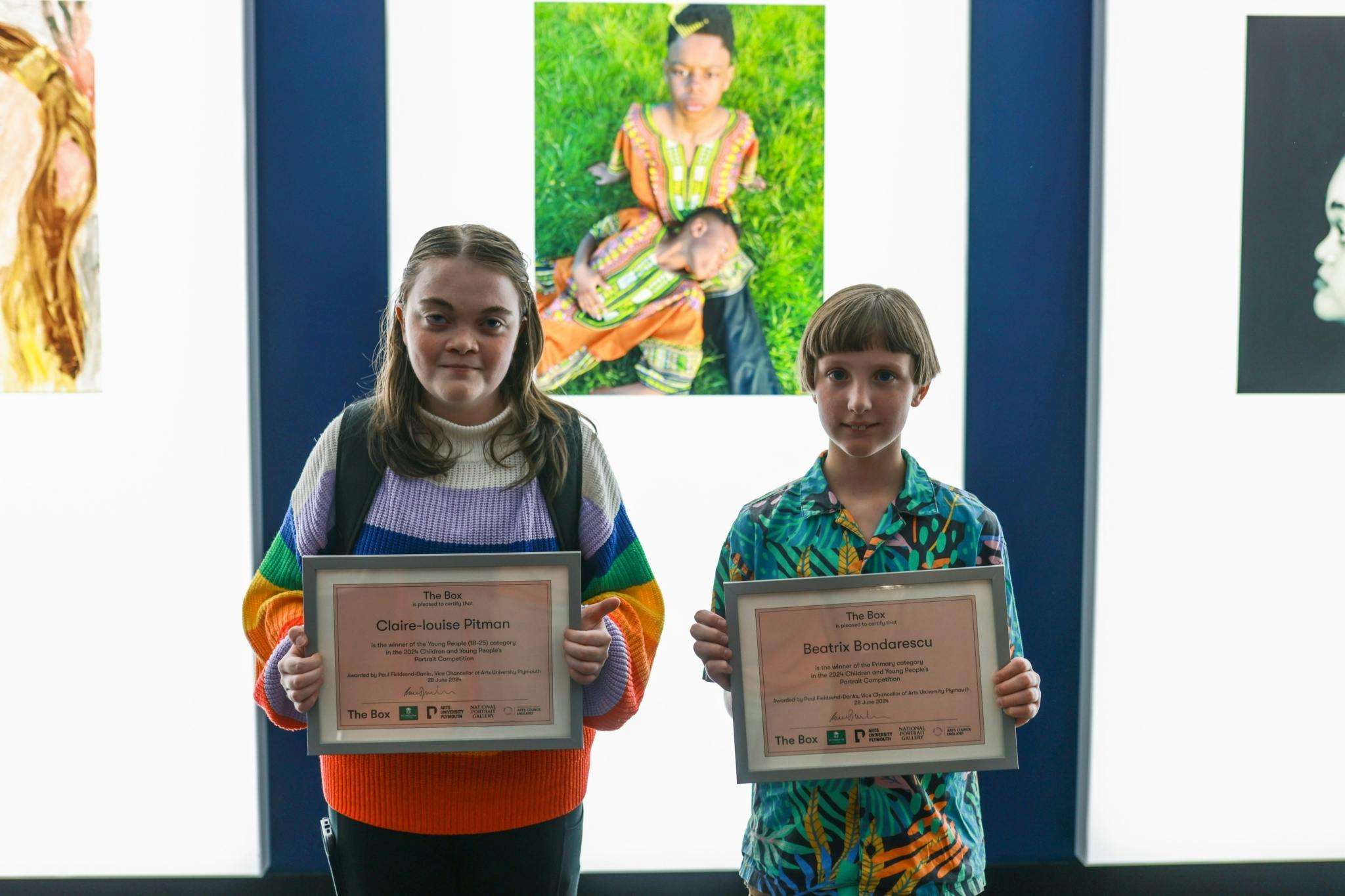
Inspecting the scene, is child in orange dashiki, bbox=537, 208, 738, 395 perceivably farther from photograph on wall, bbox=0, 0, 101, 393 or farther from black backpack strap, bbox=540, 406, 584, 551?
photograph on wall, bbox=0, 0, 101, 393

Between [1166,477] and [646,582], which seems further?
[1166,477]

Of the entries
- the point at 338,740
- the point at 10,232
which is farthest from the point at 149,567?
the point at 338,740

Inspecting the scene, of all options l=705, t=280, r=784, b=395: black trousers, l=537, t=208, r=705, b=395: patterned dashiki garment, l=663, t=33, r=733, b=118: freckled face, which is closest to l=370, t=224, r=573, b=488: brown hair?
l=537, t=208, r=705, b=395: patterned dashiki garment

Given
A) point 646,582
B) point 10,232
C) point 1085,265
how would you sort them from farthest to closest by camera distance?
point 1085,265
point 10,232
point 646,582

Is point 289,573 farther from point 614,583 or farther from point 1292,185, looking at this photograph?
point 1292,185

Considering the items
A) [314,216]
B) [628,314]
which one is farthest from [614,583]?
[314,216]

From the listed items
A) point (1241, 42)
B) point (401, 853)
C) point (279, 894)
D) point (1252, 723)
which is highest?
point (1241, 42)

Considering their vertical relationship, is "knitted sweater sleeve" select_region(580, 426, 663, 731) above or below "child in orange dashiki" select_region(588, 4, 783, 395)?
below

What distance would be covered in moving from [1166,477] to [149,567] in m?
3.44

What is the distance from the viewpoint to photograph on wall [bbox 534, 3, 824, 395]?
2979mm

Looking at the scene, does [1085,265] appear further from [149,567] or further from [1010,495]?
[149,567]

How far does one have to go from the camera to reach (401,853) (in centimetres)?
188

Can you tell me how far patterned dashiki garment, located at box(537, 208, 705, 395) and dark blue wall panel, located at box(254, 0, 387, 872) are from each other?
58 cm
